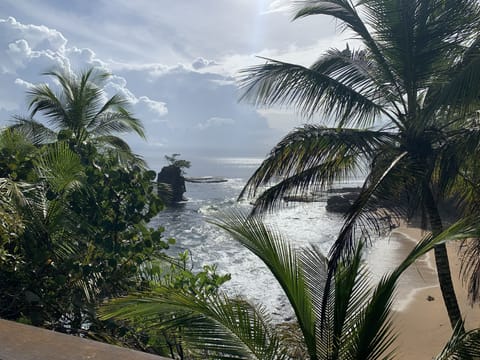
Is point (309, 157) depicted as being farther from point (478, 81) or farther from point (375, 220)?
point (478, 81)

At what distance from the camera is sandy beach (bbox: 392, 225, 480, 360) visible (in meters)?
9.67

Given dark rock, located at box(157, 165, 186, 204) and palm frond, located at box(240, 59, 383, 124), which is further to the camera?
dark rock, located at box(157, 165, 186, 204)

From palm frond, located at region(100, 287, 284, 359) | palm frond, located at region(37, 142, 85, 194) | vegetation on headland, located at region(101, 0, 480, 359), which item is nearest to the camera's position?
palm frond, located at region(100, 287, 284, 359)

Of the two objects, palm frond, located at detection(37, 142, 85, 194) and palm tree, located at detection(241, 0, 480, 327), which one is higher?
palm tree, located at detection(241, 0, 480, 327)

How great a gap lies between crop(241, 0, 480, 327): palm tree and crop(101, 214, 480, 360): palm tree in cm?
258

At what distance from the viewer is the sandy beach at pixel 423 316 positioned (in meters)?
9.67

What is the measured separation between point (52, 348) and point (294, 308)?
1982mm

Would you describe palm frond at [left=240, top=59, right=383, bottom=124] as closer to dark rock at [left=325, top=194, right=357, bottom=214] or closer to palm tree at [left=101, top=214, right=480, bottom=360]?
palm tree at [left=101, top=214, right=480, bottom=360]

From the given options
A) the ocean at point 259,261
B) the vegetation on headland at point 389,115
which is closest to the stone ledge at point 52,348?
the ocean at point 259,261

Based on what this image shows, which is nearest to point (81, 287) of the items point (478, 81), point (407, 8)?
point (478, 81)

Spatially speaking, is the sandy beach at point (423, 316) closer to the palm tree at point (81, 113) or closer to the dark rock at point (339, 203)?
the palm tree at point (81, 113)

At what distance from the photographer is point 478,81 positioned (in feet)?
15.8

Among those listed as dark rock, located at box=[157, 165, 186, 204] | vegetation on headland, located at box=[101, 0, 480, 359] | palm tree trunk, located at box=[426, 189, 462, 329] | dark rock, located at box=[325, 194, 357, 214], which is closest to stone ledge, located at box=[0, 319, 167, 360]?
vegetation on headland, located at box=[101, 0, 480, 359]

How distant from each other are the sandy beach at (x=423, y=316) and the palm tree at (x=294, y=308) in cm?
610
